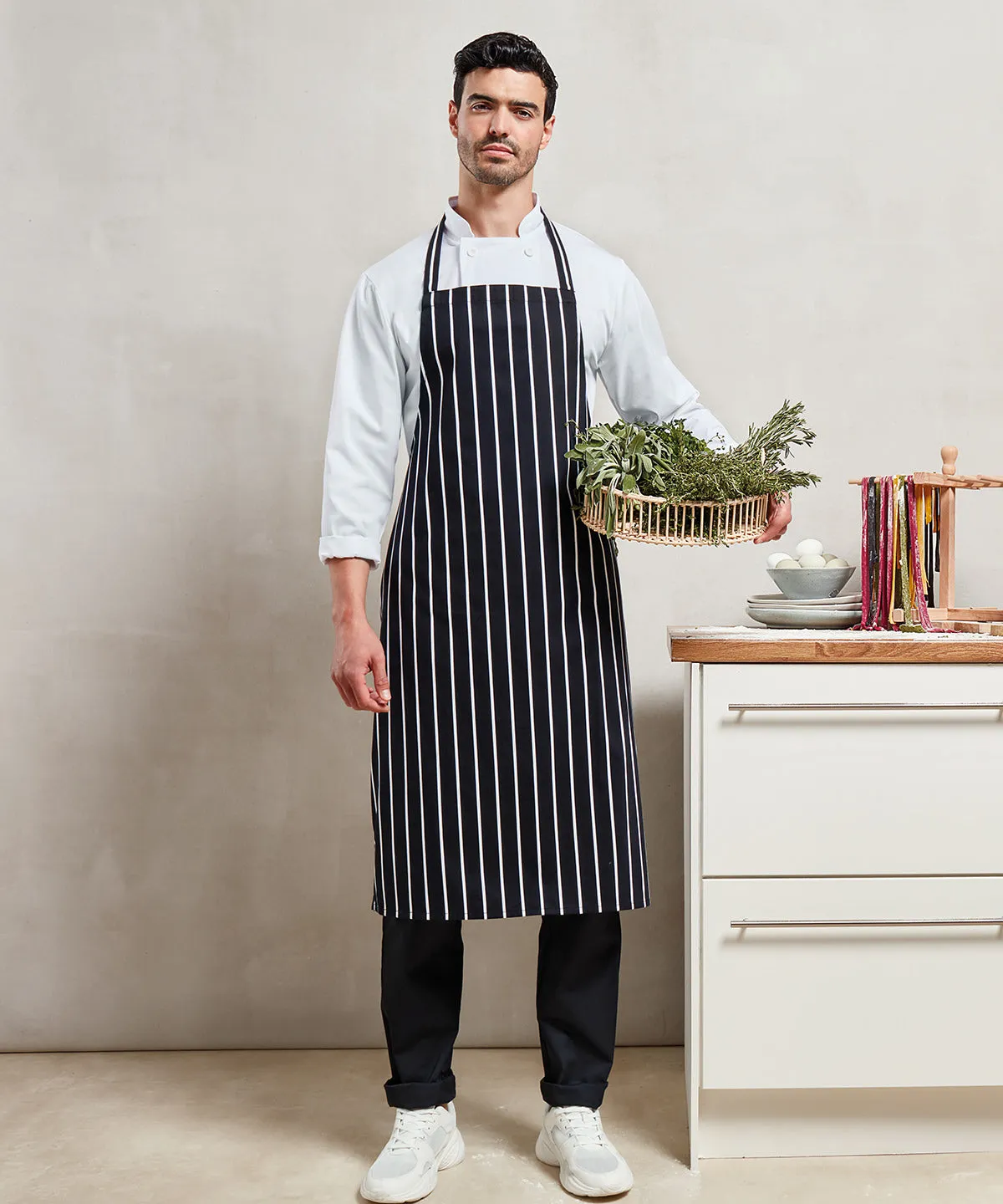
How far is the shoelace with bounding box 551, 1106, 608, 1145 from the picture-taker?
161 cm

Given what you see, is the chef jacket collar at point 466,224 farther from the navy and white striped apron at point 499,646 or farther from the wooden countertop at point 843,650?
the wooden countertop at point 843,650

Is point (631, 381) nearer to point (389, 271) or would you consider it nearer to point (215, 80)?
point (389, 271)

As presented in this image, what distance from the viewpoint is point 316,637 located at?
7.13 feet

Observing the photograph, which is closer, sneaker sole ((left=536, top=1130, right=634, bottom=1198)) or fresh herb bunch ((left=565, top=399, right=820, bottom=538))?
fresh herb bunch ((left=565, top=399, right=820, bottom=538))

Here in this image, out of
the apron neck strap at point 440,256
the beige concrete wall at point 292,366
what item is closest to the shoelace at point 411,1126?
the beige concrete wall at point 292,366

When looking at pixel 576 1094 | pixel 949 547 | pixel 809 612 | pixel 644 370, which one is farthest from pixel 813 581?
pixel 576 1094

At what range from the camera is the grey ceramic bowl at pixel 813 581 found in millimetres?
1836

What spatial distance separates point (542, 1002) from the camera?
1.65 meters

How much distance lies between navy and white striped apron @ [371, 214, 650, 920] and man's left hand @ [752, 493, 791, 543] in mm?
247

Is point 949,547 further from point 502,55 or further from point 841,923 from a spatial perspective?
point 502,55

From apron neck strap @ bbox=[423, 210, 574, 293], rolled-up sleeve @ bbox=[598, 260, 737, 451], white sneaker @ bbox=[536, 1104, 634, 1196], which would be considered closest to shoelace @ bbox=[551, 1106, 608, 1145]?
white sneaker @ bbox=[536, 1104, 634, 1196]

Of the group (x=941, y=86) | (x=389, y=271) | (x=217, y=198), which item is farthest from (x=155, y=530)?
(x=941, y=86)

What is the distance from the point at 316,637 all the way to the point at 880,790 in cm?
110

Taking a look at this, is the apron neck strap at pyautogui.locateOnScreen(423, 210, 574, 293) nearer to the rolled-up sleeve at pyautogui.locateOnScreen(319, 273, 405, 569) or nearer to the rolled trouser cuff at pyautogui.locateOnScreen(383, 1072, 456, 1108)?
the rolled-up sleeve at pyautogui.locateOnScreen(319, 273, 405, 569)
